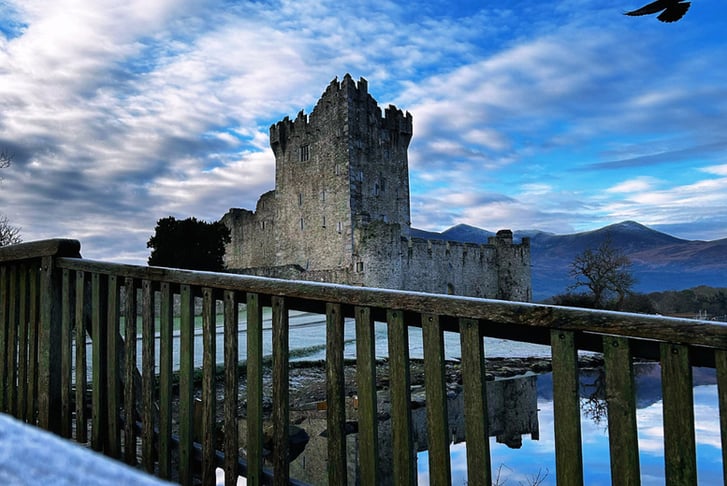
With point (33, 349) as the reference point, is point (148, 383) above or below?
below

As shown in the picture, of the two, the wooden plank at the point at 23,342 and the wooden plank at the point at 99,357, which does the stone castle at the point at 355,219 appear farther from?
the wooden plank at the point at 99,357

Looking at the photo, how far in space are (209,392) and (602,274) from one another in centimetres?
3782

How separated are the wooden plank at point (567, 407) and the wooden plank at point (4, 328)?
12.0ft

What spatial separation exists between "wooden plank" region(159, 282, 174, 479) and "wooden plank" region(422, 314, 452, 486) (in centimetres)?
148

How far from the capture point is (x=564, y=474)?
2104mm

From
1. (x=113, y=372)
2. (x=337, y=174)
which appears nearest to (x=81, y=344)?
(x=113, y=372)

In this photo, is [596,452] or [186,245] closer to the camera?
[596,452]

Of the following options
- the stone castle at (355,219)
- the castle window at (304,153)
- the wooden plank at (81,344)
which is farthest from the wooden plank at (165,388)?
the castle window at (304,153)

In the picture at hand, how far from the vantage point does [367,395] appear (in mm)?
2494

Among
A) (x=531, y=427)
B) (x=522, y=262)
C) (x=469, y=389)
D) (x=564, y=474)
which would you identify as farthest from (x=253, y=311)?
(x=522, y=262)

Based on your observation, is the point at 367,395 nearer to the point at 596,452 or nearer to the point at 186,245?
the point at 596,452

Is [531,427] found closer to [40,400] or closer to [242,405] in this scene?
[242,405]

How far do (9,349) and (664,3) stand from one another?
4.41 metres

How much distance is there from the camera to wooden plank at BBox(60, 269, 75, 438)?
12.0 feet
